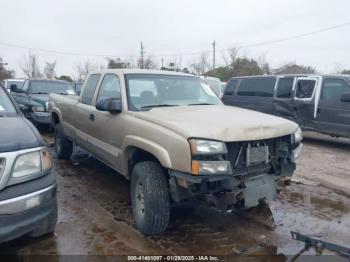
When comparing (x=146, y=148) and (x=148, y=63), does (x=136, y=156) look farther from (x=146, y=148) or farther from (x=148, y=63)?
(x=148, y=63)

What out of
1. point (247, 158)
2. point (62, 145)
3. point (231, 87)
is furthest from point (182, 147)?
point (231, 87)

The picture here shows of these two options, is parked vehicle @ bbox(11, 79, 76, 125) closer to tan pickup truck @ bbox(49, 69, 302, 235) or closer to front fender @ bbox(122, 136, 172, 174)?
tan pickup truck @ bbox(49, 69, 302, 235)

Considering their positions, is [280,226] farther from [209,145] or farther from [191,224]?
[209,145]

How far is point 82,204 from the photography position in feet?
15.2

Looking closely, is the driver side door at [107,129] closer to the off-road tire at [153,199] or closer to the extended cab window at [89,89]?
the extended cab window at [89,89]

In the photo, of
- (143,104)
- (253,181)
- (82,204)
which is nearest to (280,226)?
(253,181)

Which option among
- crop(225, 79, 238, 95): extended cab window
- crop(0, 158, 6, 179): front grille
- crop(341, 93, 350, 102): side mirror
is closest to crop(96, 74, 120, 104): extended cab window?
crop(0, 158, 6, 179): front grille

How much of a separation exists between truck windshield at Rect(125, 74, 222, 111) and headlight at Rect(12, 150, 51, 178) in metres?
1.36

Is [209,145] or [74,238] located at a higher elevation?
[209,145]

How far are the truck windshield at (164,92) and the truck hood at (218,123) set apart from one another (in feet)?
0.90

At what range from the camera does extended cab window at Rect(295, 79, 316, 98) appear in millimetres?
9398

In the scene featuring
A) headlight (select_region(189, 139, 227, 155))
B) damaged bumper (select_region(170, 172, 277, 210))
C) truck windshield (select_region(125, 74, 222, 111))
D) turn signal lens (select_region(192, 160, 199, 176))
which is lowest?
damaged bumper (select_region(170, 172, 277, 210))

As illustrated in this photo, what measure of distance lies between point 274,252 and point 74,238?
6.83 feet

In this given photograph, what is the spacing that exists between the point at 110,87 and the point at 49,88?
7304 mm
